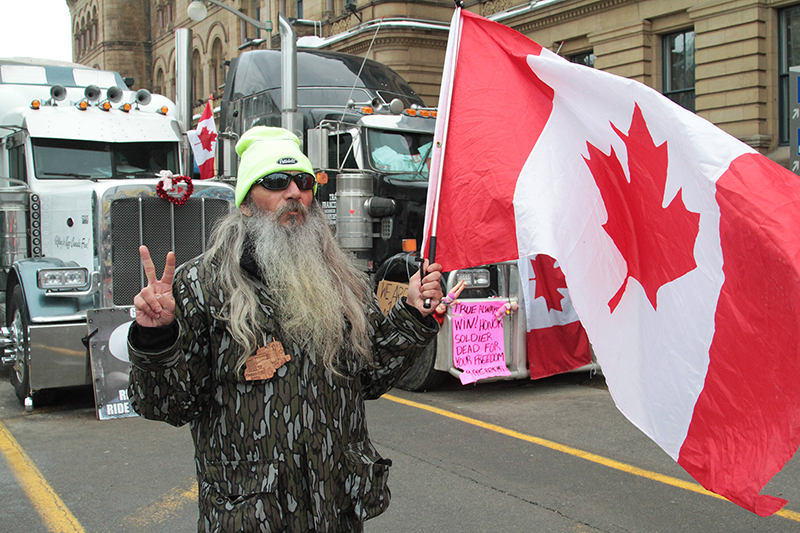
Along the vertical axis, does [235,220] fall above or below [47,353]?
above

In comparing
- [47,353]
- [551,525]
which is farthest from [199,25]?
[551,525]

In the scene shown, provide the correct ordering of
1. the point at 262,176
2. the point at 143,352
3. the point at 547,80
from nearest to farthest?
1. the point at 143,352
2. the point at 262,176
3. the point at 547,80

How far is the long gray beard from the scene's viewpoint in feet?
7.82

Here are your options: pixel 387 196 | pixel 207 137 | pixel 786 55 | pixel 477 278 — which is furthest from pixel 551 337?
pixel 786 55

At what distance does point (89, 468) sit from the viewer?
18.3 feet

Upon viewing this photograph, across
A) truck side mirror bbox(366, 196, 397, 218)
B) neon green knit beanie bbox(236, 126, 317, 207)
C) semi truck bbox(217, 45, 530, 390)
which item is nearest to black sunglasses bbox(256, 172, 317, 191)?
neon green knit beanie bbox(236, 126, 317, 207)

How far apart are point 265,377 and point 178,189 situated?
5.38m

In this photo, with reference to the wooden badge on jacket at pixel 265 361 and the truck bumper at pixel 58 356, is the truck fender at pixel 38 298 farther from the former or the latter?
the wooden badge on jacket at pixel 265 361

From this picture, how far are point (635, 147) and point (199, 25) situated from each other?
4144 cm

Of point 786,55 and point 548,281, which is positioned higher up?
point 786,55

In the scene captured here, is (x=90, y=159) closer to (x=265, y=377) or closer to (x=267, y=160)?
(x=267, y=160)

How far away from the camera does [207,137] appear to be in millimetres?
8938

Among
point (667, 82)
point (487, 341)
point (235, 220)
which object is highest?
point (667, 82)

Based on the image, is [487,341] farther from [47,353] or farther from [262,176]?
[262,176]
